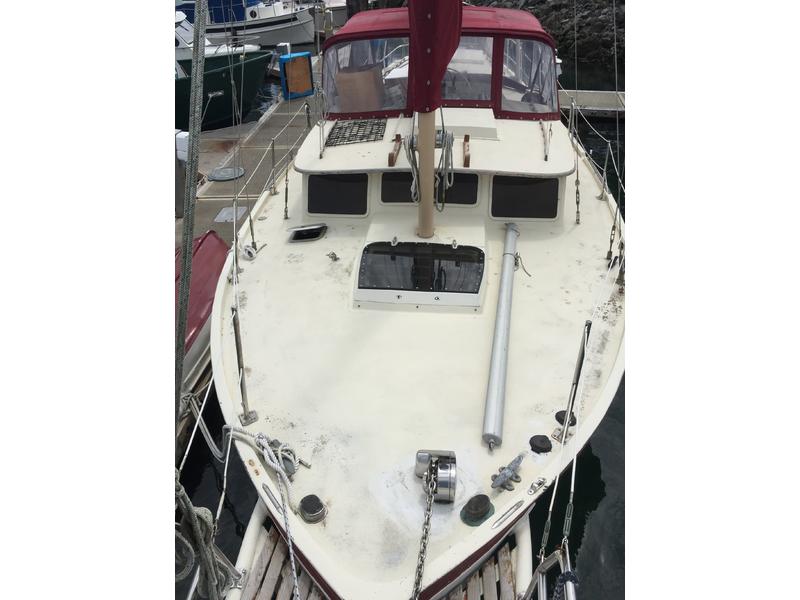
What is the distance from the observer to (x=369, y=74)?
7.05 m

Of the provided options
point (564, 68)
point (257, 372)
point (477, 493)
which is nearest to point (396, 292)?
point (257, 372)

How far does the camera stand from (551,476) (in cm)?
395

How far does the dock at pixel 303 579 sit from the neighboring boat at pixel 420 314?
0.31 feet

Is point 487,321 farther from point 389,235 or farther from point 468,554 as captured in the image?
point 468,554

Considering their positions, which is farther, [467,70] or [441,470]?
[467,70]

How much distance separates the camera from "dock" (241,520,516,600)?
360 centimetres

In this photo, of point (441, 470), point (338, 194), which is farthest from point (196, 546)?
point (338, 194)

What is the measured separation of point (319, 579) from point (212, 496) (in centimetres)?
286

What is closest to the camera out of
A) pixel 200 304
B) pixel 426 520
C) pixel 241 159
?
pixel 426 520

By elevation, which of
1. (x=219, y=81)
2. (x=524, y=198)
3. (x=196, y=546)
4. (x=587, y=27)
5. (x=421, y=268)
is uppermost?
(x=587, y=27)

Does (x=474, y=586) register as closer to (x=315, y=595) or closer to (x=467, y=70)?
(x=315, y=595)

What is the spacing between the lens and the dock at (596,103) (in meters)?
15.7

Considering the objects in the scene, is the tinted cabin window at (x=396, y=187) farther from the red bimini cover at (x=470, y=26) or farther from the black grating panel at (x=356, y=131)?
the red bimini cover at (x=470, y=26)

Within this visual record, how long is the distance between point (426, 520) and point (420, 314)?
2.03m
